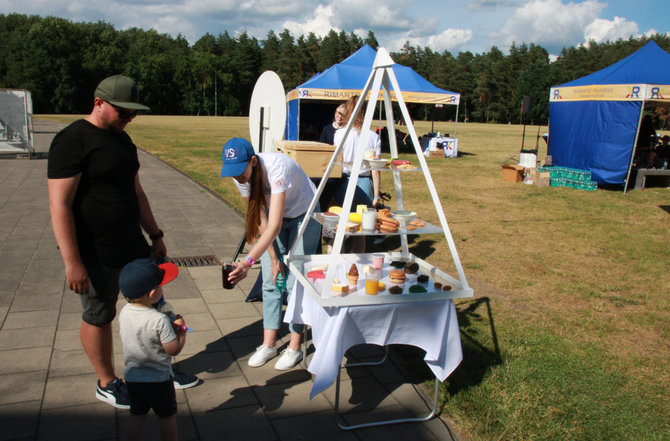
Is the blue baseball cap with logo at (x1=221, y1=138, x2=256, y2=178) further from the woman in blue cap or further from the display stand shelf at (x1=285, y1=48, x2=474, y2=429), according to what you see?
the display stand shelf at (x1=285, y1=48, x2=474, y2=429)

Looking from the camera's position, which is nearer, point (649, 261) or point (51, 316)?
point (51, 316)

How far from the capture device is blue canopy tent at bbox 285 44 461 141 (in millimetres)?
16312

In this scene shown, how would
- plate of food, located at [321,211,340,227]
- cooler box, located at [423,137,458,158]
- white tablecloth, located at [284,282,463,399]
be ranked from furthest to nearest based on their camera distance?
1. cooler box, located at [423,137,458,158]
2. plate of food, located at [321,211,340,227]
3. white tablecloth, located at [284,282,463,399]

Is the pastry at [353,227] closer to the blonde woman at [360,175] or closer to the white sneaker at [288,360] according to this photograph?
the white sneaker at [288,360]

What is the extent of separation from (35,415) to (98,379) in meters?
0.40

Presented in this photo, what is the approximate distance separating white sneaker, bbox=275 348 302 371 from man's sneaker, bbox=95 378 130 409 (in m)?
0.98

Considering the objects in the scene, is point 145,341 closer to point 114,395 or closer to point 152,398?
point 152,398

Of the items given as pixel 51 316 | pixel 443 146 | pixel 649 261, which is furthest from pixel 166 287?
pixel 443 146

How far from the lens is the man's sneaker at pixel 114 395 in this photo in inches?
106

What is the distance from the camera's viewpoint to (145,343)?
6.83ft

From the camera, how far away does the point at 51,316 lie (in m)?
3.83

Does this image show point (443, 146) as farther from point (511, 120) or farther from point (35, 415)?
point (511, 120)

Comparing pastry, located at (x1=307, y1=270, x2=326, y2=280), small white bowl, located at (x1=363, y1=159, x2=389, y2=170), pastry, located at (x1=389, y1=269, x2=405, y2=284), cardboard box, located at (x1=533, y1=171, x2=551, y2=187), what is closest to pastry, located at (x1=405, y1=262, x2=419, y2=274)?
pastry, located at (x1=389, y1=269, x2=405, y2=284)

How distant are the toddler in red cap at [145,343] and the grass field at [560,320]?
5.58 ft
